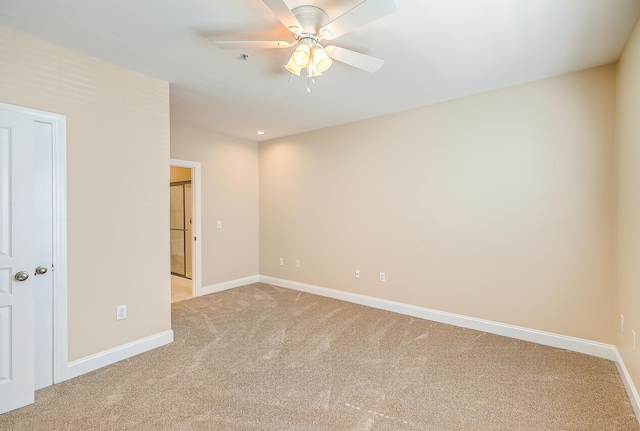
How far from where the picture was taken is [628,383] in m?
2.25

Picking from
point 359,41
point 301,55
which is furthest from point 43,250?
point 359,41

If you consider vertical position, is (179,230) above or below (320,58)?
below

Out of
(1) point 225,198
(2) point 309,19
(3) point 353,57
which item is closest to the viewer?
(2) point 309,19

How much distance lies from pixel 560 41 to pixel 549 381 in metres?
2.61

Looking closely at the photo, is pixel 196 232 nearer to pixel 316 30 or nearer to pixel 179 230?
pixel 179 230

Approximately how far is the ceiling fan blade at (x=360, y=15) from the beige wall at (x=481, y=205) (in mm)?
2195

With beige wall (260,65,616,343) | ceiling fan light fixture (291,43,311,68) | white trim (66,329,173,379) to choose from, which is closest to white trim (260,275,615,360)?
beige wall (260,65,616,343)

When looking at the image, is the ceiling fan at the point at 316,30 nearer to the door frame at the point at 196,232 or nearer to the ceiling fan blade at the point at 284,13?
the ceiling fan blade at the point at 284,13

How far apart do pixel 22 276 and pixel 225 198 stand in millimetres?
3099

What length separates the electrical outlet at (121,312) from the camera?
2715 millimetres

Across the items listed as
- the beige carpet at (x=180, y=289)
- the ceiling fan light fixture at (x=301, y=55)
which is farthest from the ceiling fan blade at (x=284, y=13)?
the beige carpet at (x=180, y=289)

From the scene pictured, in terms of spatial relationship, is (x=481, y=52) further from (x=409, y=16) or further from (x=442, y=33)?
(x=409, y=16)

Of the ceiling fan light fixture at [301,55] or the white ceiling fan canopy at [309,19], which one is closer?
the white ceiling fan canopy at [309,19]

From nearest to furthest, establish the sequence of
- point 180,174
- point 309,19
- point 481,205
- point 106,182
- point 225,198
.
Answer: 1. point 309,19
2. point 106,182
3. point 481,205
4. point 225,198
5. point 180,174
